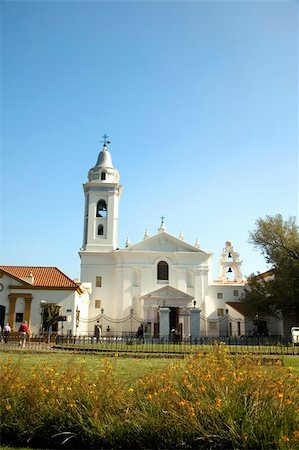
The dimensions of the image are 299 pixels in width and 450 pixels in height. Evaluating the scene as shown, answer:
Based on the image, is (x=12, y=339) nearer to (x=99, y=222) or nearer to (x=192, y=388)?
(x=99, y=222)

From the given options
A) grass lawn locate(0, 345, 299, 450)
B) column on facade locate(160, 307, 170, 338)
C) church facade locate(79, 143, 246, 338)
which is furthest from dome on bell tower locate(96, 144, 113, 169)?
grass lawn locate(0, 345, 299, 450)

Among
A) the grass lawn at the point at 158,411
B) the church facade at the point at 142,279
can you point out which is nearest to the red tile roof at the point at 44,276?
the church facade at the point at 142,279

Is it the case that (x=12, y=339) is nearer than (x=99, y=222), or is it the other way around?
(x=12, y=339)

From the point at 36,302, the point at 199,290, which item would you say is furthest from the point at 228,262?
the point at 36,302

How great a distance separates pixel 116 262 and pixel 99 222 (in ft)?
17.0

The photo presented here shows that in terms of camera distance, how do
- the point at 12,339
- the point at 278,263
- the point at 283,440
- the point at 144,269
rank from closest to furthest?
the point at 283,440 → the point at 12,339 → the point at 278,263 → the point at 144,269

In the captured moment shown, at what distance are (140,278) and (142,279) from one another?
1.28ft

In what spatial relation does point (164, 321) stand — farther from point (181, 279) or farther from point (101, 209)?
point (101, 209)

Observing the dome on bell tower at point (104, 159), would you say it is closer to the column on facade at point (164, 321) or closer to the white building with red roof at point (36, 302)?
the white building with red roof at point (36, 302)

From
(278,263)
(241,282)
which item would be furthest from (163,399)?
(241,282)

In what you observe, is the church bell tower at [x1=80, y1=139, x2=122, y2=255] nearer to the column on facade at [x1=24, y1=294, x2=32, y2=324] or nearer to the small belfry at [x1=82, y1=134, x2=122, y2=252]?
the small belfry at [x1=82, y1=134, x2=122, y2=252]

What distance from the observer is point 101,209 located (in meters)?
51.2

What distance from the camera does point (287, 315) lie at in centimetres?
3897

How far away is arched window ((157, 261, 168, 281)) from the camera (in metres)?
48.7
